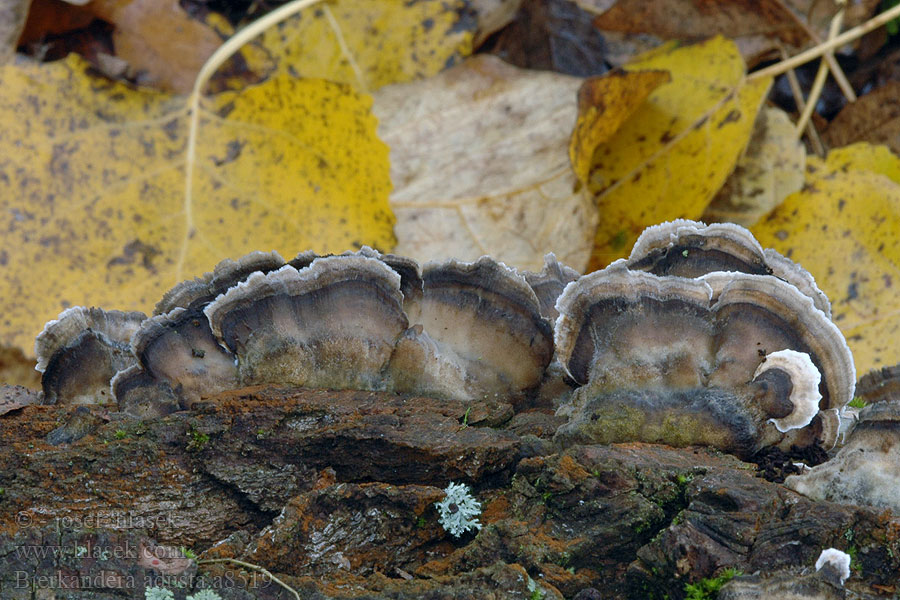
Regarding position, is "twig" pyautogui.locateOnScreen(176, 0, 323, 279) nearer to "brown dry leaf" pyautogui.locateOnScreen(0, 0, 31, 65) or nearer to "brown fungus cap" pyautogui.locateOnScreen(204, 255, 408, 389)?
"brown dry leaf" pyautogui.locateOnScreen(0, 0, 31, 65)

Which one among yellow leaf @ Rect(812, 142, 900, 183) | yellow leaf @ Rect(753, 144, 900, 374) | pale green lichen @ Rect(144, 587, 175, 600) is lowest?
yellow leaf @ Rect(753, 144, 900, 374)

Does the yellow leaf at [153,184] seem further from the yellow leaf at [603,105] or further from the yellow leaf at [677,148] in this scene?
the yellow leaf at [677,148]

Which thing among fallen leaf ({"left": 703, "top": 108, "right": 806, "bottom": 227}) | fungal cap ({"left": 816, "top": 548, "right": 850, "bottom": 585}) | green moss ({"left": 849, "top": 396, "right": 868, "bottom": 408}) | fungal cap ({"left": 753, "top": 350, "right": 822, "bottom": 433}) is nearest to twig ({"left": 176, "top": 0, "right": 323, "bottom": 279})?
fallen leaf ({"left": 703, "top": 108, "right": 806, "bottom": 227})

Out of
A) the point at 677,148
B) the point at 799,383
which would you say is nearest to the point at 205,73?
the point at 677,148

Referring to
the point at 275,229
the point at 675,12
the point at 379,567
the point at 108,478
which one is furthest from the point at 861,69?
the point at 108,478

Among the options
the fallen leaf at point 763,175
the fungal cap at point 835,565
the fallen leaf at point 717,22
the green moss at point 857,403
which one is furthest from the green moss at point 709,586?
the fallen leaf at point 717,22

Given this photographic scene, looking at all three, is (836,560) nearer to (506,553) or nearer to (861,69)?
(506,553)

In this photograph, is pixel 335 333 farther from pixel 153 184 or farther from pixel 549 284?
pixel 153 184
